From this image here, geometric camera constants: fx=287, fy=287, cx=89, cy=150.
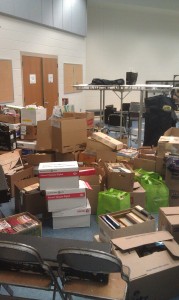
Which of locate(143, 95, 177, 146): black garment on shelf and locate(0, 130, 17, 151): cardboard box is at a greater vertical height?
locate(143, 95, 177, 146): black garment on shelf

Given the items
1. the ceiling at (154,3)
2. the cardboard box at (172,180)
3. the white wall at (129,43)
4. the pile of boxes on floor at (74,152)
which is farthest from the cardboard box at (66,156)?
the ceiling at (154,3)

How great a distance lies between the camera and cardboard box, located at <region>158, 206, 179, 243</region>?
83.1 inches

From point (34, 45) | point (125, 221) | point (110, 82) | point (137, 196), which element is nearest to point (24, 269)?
point (125, 221)

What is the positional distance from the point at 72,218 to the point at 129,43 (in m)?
7.31

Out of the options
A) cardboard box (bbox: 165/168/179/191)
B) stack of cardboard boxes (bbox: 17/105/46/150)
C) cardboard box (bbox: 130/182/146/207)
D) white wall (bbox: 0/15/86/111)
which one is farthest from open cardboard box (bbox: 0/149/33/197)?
white wall (bbox: 0/15/86/111)

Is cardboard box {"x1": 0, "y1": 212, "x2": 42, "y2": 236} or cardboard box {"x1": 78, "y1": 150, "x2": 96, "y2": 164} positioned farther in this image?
cardboard box {"x1": 78, "y1": 150, "x2": 96, "y2": 164}

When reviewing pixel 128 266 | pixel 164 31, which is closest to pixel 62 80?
pixel 164 31

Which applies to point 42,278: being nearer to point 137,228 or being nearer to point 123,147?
point 137,228

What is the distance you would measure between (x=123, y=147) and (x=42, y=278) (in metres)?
2.60

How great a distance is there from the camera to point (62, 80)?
749 centimetres

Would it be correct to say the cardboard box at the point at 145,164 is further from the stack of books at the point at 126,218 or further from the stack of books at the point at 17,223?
the stack of books at the point at 17,223

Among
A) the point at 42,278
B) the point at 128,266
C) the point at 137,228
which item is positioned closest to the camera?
the point at 42,278

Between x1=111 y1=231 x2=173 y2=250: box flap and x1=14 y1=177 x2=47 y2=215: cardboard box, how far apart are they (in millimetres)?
1264

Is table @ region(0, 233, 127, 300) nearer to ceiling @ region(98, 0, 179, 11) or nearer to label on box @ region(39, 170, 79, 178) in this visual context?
label on box @ region(39, 170, 79, 178)
